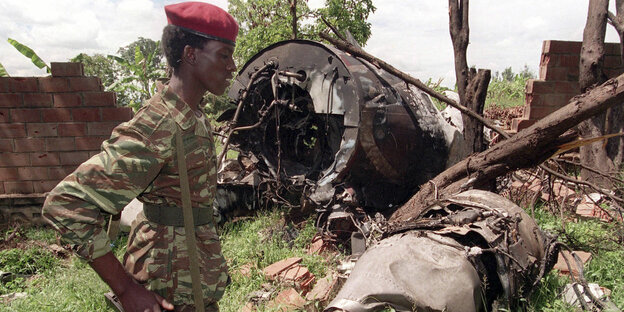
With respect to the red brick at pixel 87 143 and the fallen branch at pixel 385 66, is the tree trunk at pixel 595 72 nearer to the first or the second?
the fallen branch at pixel 385 66

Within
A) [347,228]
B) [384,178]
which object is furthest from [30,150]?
[384,178]

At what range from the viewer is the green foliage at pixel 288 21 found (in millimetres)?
11352

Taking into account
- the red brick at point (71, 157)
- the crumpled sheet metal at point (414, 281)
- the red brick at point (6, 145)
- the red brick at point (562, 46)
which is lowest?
the crumpled sheet metal at point (414, 281)

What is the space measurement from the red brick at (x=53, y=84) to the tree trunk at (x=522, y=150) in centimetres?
382

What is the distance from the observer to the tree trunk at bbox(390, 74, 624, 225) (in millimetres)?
3088

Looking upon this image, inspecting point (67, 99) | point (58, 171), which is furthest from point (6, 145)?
point (67, 99)

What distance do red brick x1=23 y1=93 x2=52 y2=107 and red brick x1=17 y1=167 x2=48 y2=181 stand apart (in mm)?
712

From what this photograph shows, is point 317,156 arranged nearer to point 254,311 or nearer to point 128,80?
point 254,311

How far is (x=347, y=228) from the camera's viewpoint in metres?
4.19

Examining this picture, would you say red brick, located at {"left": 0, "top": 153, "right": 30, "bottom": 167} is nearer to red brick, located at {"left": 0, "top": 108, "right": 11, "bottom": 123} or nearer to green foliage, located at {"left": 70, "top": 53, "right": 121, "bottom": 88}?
red brick, located at {"left": 0, "top": 108, "right": 11, "bottom": 123}

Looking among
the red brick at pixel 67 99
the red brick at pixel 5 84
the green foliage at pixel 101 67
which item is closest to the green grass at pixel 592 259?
the red brick at pixel 67 99

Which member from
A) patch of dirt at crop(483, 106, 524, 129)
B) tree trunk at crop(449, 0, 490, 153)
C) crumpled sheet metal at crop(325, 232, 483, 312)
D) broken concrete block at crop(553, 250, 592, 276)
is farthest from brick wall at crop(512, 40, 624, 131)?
crumpled sheet metal at crop(325, 232, 483, 312)

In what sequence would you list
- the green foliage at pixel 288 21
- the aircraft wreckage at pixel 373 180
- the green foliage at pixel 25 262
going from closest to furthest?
the aircraft wreckage at pixel 373 180, the green foliage at pixel 25 262, the green foliage at pixel 288 21

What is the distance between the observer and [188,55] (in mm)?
1539
